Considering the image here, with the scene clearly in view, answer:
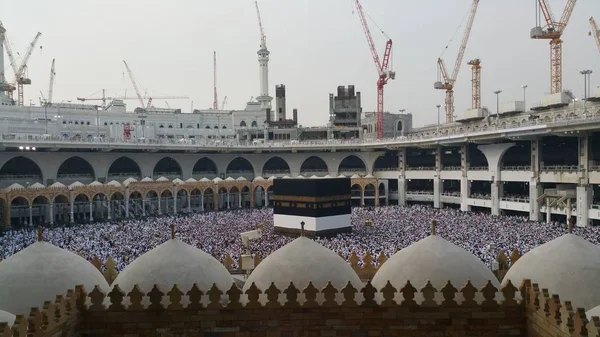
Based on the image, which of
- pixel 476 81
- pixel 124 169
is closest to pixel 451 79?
pixel 476 81

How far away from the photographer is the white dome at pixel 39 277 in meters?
6.43

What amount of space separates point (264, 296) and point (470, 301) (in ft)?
8.33

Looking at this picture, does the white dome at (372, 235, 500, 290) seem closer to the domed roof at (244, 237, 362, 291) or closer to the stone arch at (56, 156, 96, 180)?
the domed roof at (244, 237, 362, 291)

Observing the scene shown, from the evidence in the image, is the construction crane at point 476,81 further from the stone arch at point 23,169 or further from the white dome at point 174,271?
the white dome at point 174,271

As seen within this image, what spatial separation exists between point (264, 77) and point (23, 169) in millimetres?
41994

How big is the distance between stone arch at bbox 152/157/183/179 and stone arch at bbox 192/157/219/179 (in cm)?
151

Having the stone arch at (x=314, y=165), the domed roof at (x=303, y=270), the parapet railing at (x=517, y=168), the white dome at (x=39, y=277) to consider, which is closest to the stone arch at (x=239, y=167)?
the stone arch at (x=314, y=165)

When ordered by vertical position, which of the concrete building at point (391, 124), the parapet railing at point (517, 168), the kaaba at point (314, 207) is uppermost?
the concrete building at point (391, 124)

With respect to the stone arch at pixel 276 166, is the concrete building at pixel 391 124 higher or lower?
higher

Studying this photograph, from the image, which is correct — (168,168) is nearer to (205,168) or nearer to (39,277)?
(205,168)

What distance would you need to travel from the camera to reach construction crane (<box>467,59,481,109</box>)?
60.5 m

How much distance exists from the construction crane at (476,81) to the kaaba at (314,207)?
127 feet

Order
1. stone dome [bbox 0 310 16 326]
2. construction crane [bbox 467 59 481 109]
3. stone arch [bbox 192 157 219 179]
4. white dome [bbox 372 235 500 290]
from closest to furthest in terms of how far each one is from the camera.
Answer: stone dome [bbox 0 310 16 326] < white dome [bbox 372 235 500 290] < stone arch [bbox 192 157 219 179] < construction crane [bbox 467 59 481 109]

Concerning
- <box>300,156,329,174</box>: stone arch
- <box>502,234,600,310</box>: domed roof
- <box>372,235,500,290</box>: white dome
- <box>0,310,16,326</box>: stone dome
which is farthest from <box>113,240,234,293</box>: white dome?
<box>300,156,329,174</box>: stone arch
